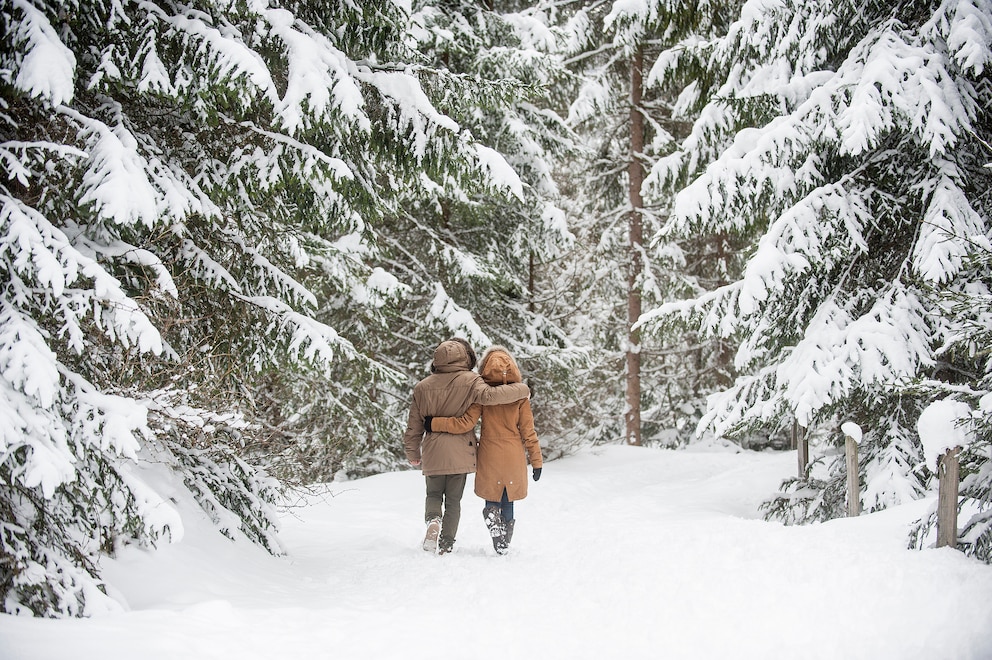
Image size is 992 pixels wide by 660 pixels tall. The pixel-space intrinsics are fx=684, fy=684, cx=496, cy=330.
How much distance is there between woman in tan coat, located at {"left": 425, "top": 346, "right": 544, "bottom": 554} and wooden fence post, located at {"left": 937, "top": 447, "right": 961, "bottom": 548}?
3129 millimetres

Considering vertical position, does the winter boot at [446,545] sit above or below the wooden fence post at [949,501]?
below

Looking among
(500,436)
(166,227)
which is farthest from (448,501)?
(166,227)

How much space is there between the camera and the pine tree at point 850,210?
21.2 ft

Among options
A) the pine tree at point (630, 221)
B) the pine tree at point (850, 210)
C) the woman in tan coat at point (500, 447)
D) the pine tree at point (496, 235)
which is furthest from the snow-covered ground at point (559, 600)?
the pine tree at point (630, 221)

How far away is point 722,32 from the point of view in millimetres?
13508

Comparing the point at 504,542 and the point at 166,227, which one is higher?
the point at 166,227

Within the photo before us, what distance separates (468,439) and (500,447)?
1.03ft

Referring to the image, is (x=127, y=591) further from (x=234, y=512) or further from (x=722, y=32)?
(x=722, y=32)

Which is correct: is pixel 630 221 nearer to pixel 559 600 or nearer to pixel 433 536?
pixel 433 536

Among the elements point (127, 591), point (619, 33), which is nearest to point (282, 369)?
point (127, 591)

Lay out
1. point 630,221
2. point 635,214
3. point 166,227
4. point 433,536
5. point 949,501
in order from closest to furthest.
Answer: point 949,501 < point 166,227 < point 433,536 < point 635,214 < point 630,221

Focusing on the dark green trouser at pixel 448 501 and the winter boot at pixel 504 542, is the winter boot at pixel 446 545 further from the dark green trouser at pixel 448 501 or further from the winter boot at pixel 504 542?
the winter boot at pixel 504 542

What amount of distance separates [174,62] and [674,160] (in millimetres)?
9527

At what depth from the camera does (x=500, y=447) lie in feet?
21.3
